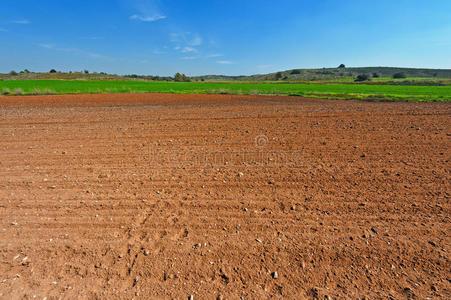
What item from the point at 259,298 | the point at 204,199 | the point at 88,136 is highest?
the point at 88,136

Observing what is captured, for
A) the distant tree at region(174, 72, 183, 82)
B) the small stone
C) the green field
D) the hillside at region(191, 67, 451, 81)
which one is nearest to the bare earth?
the small stone

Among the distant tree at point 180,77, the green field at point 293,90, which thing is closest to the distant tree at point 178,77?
the distant tree at point 180,77

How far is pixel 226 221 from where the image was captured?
147 inches

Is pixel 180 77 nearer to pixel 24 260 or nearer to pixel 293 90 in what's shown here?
pixel 293 90

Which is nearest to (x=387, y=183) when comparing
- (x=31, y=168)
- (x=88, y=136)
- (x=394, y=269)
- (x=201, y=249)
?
(x=394, y=269)

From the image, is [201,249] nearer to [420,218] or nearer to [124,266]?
[124,266]

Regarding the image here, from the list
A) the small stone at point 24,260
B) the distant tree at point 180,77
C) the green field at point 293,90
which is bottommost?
the small stone at point 24,260

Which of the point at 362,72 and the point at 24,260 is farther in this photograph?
the point at 362,72

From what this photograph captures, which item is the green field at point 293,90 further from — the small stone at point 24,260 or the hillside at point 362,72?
the hillside at point 362,72

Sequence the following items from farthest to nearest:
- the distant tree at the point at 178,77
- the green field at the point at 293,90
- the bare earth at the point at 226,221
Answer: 1. the distant tree at the point at 178,77
2. the green field at the point at 293,90
3. the bare earth at the point at 226,221

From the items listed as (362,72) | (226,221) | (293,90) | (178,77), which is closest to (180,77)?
(178,77)

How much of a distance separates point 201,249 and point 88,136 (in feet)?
27.2

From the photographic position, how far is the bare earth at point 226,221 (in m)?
2.66

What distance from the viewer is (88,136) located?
9047mm
